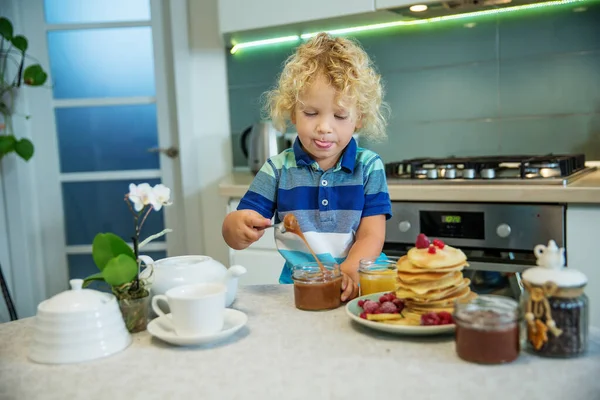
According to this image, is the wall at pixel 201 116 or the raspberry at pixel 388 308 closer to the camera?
the raspberry at pixel 388 308

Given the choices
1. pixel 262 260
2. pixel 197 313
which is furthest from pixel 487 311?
pixel 262 260

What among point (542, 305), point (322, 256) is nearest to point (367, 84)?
point (322, 256)

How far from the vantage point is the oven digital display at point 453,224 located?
76.5 inches

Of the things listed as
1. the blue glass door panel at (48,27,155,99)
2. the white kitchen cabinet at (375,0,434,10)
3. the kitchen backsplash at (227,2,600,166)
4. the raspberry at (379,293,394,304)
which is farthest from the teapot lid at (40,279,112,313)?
the blue glass door panel at (48,27,155,99)

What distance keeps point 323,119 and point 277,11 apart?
4.09 feet

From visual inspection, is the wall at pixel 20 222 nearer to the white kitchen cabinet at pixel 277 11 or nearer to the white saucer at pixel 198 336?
the white kitchen cabinet at pixel 277 11

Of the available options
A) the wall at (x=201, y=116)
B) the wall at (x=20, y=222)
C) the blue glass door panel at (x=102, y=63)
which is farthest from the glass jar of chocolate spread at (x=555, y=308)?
the wall at (x=20, y=222)

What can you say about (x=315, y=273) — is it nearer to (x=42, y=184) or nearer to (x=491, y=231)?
(x=491, y=231)

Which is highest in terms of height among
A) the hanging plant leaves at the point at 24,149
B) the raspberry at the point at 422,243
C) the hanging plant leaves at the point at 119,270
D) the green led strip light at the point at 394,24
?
the green led strip light at the point at 394,24

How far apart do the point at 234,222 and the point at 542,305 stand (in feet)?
2.08

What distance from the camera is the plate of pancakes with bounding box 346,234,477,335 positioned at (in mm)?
910

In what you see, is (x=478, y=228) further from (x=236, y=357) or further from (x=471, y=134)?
(x=236, y=357)

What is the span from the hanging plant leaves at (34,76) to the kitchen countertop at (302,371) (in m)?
2.07

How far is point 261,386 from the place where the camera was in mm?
773
